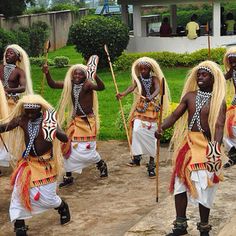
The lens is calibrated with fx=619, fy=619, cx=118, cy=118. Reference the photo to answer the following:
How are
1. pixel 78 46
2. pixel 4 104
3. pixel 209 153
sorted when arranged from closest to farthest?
pixel 209 153, pixel 4 104, pixel 78 46

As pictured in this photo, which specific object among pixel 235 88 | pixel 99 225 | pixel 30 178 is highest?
pixel 235 88

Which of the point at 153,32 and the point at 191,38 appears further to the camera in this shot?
the point at 153,32

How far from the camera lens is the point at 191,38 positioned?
68.7 ft

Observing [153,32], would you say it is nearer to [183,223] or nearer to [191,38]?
[191,38]

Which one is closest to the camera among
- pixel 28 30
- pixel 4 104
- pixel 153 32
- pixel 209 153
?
pixel 209 153

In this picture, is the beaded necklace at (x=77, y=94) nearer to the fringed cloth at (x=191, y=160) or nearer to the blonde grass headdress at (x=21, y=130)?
the blonde grass headdress at (x=21, y=130)

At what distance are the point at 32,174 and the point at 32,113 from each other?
2.03 feet

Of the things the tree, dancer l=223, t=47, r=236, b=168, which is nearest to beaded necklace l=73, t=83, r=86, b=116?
dancer l=223, t=47, r=236, b=168

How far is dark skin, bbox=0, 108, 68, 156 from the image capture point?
6309 mm

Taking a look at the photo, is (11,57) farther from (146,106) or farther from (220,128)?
(220,128)

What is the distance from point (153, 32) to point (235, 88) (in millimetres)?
16060

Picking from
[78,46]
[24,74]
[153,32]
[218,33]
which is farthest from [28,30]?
[24,74]

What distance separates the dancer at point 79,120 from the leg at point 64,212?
1452 mm

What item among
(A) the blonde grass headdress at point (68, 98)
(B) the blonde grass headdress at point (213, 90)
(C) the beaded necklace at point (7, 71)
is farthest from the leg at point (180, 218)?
(C) the beaded necklace at point (7, 71)
